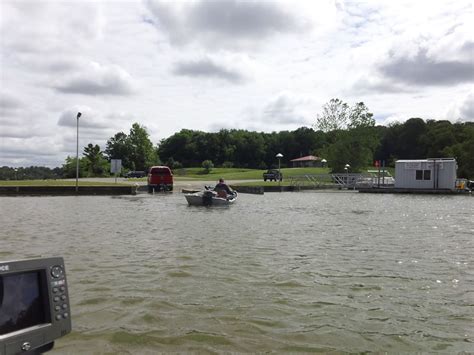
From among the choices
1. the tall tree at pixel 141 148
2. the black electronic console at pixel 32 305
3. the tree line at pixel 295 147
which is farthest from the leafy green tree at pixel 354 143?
the black electronic console at pixel 32 305

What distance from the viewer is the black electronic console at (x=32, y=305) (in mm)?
2260

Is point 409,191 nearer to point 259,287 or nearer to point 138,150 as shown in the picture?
point 259,287

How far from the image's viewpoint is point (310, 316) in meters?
6.68

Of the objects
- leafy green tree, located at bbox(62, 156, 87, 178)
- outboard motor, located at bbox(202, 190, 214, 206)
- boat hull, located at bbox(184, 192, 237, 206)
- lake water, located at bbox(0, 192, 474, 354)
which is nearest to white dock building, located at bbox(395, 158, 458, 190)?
boat hull, located at bbox(184, 192, 237, 206)

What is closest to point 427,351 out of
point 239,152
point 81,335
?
point 81,335

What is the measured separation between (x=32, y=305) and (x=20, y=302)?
0.20ft

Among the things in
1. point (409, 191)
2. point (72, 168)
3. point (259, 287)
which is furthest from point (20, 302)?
point (72, 168)

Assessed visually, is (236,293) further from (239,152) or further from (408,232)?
(239,152)

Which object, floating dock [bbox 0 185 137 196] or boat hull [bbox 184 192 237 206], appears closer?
boat hull [bbox 184 192 237 206]

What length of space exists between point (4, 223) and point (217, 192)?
1395cm

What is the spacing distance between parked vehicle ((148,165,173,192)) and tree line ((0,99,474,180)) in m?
27.1

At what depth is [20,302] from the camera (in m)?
2.35

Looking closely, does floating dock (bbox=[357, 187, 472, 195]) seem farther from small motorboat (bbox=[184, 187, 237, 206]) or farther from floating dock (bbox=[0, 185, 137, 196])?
small motorboat (bbox=[184, 187, 237, 206])

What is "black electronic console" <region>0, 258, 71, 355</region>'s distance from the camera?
7.41 feet
